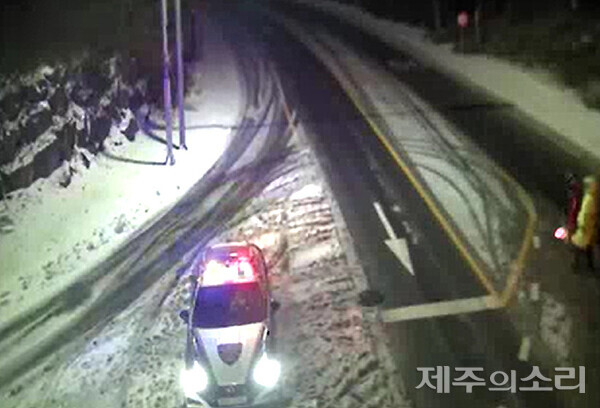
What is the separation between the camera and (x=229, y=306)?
567 inches

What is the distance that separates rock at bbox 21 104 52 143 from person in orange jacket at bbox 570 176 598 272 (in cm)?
1475

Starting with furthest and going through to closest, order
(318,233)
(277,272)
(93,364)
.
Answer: (318,233)
(277,272)
(93,364)

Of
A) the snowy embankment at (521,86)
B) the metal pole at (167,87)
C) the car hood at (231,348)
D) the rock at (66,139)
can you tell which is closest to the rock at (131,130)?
the metal pole at (167,87)

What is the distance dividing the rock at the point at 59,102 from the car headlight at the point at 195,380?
484 inches

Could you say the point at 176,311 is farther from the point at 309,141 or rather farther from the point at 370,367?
the point at 309,141

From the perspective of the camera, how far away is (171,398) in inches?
552

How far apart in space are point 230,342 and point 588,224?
7501 mm

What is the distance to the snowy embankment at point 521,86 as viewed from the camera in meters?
24.1

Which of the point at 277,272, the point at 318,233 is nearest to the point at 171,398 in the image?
the point at 277,272

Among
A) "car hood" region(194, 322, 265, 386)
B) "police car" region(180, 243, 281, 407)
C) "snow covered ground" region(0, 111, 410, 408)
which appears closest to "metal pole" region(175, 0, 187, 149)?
"snow covered ground" region(0, 111, 410, 408)

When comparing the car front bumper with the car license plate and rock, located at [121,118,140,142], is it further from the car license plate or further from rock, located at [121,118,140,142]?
rock, located at [121,118,140,142]

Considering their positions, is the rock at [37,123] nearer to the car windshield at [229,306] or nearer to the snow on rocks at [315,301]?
the snow on rocks at [315,301]

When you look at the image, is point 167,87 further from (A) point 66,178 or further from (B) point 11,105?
(B) point 11,105

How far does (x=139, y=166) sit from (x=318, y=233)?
309 inches
